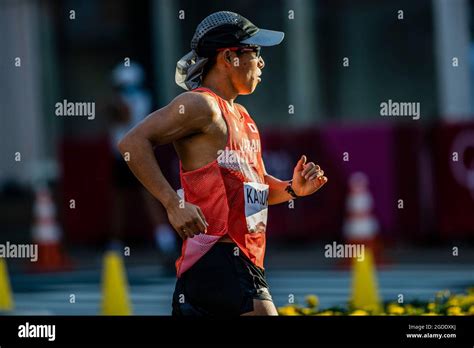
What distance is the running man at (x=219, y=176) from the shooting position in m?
4.98

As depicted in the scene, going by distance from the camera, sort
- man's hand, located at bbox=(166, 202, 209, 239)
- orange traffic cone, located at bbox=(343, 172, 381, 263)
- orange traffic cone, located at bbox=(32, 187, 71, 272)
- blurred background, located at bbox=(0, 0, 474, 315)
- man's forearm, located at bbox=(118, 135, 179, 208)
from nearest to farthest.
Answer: man's hand, located at bbox=(166, 202, 209, 239)
man's forearm, located at bbox=(118, 135, 179, 208)
blurred background, located at bbox=(0, 0, 474, 315)
orange traffic cone, located at bbox=(343, 172, 381, 263)
orange traffic cone, located at bbox=(32, 187, 71, 272)

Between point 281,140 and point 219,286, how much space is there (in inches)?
376

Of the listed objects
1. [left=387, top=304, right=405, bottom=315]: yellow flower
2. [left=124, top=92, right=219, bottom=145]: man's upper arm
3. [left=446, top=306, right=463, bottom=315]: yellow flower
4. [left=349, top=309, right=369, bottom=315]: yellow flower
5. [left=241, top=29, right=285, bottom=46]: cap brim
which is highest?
[left=241, top=29, right=285, bottom=46]: cap brim

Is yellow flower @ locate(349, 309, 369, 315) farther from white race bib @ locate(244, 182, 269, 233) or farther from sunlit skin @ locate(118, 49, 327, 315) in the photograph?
white race bib @ locate(244, 182, 269, 233)

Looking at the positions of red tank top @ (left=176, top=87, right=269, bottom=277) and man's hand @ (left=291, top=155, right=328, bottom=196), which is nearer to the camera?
red tank top @ (left=176, top=87, right=269, bottom=277)

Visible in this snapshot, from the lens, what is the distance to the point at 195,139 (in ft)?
16.7

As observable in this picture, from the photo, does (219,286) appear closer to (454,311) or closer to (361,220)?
(454,311)

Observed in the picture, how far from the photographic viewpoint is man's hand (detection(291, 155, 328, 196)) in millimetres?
5293

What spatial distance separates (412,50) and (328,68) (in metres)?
1.67

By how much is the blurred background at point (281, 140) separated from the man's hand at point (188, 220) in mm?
4775

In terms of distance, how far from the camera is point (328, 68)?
1866 cm

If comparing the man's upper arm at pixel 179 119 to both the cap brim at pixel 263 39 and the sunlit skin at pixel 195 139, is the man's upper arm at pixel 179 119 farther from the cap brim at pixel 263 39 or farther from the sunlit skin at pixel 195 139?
the cap brim at pixel 263 39

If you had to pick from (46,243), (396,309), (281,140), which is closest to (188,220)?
(396,309)

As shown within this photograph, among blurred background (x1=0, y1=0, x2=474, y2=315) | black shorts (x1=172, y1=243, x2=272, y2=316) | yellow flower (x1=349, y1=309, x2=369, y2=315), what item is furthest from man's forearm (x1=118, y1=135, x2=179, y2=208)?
blurred background (x1=0, y1=0, x2=474, y2=315)
